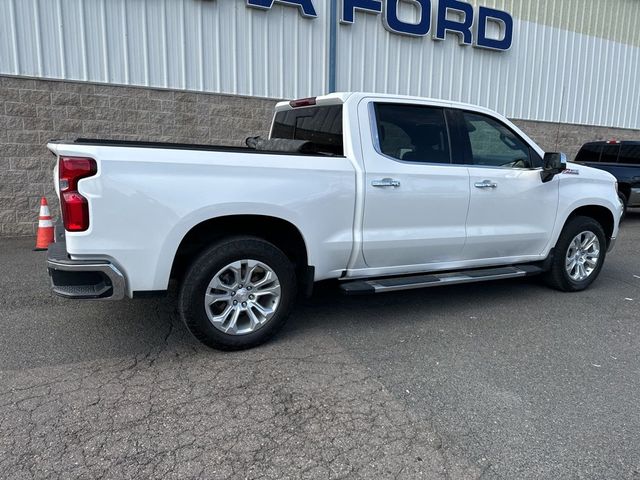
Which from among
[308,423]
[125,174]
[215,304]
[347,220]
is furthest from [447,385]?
[125,174]

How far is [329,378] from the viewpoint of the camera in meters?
3.46

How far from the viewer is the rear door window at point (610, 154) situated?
1101 cm

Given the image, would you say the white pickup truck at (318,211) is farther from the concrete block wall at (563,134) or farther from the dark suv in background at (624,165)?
the concrete block wall at (563,134)

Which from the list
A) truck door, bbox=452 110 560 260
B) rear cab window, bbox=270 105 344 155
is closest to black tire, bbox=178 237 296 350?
rear cab window, bbox=270 105 344 155

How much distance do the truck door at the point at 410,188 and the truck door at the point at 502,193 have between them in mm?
164

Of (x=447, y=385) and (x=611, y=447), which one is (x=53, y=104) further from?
(x=611, y=447)

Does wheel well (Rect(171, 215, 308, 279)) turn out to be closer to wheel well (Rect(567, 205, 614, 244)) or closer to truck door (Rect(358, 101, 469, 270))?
truck door (Rect(358, 101, 469, 270))

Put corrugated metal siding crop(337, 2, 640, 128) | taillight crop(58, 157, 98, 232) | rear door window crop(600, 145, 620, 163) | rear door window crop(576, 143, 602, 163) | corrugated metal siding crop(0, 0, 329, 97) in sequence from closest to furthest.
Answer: taillight crop(58, 157, 98, 232), corrugated metal siding crop(0, 0, 329, 97), corrugated metal siding crop(337, 2, 640, 128), rear door window crop(600, 145, 620, 163), rear door window crop(576, 143, 602, 163)

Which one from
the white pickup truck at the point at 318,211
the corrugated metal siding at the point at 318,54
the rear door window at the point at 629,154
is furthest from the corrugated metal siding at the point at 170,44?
the rear door window at the point at 629,154

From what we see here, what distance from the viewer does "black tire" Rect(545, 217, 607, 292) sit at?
17.6 ft

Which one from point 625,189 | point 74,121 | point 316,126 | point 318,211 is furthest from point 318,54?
point 625,189

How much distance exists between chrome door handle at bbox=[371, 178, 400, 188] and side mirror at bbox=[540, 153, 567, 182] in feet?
5.55

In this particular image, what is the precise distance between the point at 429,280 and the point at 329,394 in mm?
1628

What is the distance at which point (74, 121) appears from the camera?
819 centimetres
